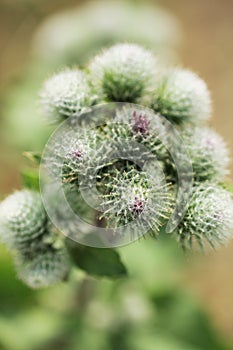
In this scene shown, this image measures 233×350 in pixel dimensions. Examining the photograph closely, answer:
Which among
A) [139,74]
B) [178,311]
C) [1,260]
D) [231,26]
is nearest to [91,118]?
[139,74]

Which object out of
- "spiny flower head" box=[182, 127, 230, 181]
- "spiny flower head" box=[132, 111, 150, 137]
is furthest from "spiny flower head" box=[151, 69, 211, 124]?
"spiny flower head" box=[132, 111, 150, 137]

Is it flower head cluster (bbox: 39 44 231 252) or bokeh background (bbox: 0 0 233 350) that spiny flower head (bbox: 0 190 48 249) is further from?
bokeh background (bbox: 0 0 233 350)

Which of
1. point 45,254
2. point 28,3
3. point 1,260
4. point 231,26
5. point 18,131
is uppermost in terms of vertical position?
point 231,26

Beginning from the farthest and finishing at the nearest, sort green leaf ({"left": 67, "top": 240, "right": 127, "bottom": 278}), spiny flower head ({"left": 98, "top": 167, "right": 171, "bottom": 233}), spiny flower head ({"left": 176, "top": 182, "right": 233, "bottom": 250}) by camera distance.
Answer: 1. green leaf ({"left": 67, "top": 240, "right": 127, "bottom": 278})
2. spiny flower head ({"left": 176, "top": 182, "right": 233, "bottom": 250})
3. spiny flower head ({"left": 98, "top": 167, "right": 171, "bottom": 233})

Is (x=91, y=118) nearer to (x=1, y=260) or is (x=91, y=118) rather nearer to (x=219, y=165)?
(x=219, y=165)

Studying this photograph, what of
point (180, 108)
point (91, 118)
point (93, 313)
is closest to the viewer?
point (91, 118)

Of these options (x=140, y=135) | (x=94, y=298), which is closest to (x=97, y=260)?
(x=140, y=135)
